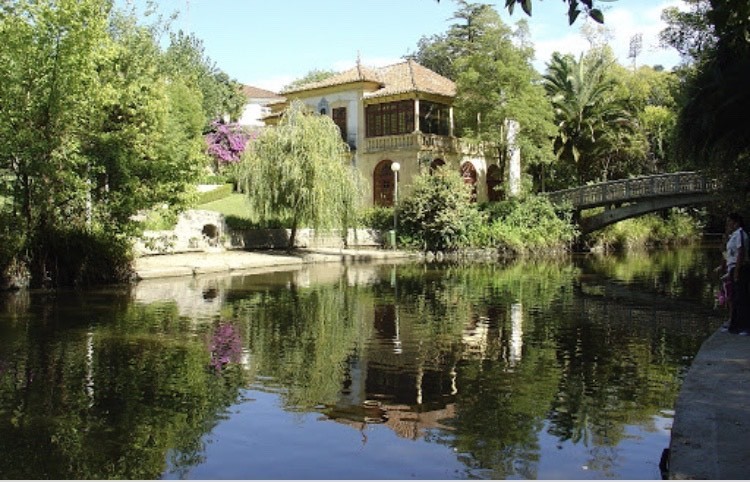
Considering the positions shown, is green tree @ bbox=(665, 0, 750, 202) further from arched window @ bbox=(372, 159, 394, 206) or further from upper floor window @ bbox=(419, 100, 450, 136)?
arched window @ bbox=(372, 159, 394, 206)

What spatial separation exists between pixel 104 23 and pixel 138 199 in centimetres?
520

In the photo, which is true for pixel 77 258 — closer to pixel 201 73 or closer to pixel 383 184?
pixel 383 184

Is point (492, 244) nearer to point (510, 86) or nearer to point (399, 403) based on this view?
point (510, 86)

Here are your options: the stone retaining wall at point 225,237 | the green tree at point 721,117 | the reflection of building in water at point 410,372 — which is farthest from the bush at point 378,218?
the reflection of building in water at point 410,372

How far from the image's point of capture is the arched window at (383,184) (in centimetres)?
4522

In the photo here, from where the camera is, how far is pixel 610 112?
46906mm

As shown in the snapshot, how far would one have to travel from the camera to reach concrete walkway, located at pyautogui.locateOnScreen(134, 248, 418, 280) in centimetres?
2609

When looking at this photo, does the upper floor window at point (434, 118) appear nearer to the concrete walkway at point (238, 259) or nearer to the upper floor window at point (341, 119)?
the upper floor window at point (341, 119)

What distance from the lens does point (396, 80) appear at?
1812 inches

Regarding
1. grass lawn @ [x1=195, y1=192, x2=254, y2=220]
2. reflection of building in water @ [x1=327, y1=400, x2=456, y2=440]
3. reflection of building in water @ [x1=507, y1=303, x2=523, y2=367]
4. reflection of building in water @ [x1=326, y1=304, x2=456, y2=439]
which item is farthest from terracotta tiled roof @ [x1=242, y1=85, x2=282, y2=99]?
reflection of building in water @ [x1=327, y1=400, x2=456, y2=440]

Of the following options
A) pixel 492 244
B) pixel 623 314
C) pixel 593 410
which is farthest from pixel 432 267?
pixel 593 410

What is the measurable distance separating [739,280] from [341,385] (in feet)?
19.4

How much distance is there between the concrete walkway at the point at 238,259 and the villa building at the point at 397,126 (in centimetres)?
Answer: 819

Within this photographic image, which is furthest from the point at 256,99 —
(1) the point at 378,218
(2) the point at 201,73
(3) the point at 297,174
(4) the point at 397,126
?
(3) the point at 297,174
